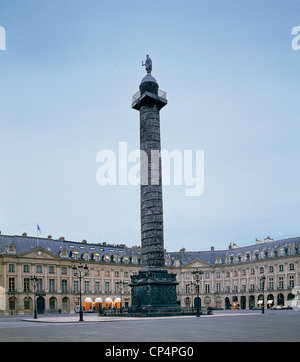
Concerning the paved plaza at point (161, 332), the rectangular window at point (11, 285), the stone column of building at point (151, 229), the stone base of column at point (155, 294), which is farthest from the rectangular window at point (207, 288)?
the paved plaza at point (161, 332)

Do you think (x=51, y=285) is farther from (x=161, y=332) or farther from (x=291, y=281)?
(x=161, y=332)

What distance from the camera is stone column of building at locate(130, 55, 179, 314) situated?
3597 cm

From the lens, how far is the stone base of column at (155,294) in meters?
35.4

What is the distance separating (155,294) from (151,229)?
528cm

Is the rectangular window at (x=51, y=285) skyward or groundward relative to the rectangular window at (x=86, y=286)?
skyward

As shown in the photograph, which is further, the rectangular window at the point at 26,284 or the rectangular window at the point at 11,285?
the rectangular window at the point at 26,284

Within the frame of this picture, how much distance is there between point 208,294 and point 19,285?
35531 mm

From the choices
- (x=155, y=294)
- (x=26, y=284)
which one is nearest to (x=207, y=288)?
(x=26, y=284)

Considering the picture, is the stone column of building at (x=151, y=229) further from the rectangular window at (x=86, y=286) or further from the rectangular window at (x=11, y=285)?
the rectangular window at (x=86, y=286)

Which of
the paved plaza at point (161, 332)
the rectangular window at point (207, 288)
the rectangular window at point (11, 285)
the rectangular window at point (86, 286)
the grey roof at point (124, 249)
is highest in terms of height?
the paved plaza at point (161, 332)

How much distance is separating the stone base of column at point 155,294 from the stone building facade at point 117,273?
25829 millimetres
